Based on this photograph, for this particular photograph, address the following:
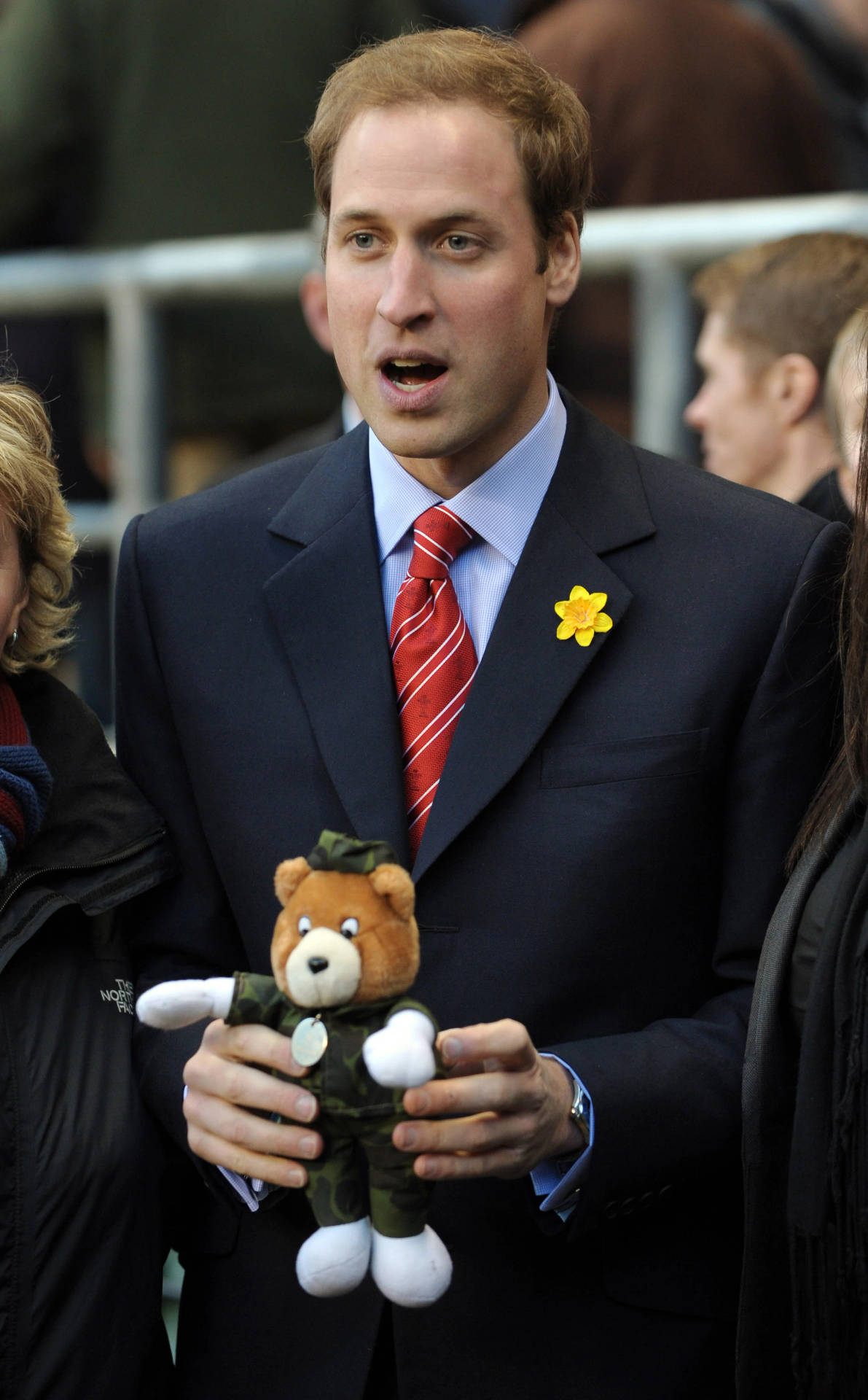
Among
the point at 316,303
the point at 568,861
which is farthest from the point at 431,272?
the point at 316,303

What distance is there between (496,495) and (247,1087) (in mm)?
817

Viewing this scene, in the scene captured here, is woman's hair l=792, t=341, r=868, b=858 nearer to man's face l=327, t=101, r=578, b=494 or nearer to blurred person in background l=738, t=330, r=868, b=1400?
blurred person in background l=738, t=330, r=868, b=1400

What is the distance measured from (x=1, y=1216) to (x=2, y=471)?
885mm

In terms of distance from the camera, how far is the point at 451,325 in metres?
1.97

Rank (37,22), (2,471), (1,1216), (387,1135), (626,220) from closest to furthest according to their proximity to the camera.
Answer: (387,1135) < (1,1216) < (2,471) < (626,220) < (37,22)

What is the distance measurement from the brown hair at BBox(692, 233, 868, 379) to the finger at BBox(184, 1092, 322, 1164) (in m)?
2.41

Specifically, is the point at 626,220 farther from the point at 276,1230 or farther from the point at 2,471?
the point at 276,1230

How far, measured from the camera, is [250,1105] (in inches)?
67.5

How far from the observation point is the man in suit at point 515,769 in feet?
6.44

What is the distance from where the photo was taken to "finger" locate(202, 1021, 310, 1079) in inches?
65.2

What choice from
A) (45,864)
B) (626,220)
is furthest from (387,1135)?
(626,220)

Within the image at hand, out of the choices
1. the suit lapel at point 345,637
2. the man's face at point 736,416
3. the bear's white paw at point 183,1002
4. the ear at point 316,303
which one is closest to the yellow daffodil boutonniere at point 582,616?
the suit lapel at point 345,637

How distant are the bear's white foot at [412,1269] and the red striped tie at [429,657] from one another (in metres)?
0.49

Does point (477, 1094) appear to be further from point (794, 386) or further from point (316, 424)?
point (316, 424)
